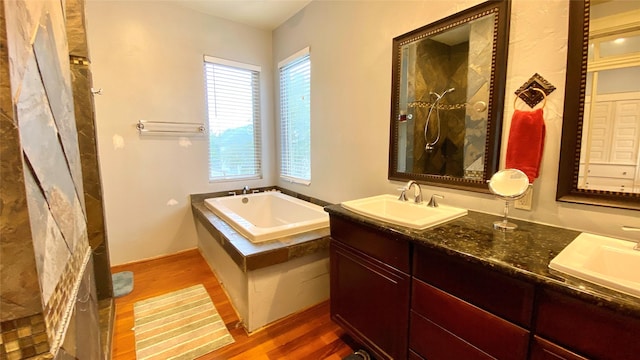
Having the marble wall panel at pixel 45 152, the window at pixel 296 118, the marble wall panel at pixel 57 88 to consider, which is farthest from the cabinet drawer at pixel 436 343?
the window at pixel 296 118

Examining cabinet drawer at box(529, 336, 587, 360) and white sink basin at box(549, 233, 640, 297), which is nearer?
cabinet drawer at box(529, 336, 587, 360)

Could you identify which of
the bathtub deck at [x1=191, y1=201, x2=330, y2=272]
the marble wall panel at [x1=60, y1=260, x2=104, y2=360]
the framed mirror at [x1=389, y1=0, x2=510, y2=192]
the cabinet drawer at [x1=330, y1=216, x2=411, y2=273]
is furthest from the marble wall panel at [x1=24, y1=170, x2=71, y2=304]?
the framed mirror at [x1=389, y1=0, x2=510, y2=192]

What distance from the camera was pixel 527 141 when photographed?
4.33 ft

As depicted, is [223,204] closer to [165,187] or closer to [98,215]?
[165,187]

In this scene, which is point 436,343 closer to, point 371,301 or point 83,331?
point 371,301

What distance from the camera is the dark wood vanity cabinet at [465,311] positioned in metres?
0.91

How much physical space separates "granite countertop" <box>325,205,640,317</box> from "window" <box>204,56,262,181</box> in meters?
2.25

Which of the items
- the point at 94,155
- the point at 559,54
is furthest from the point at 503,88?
the point at 94,155

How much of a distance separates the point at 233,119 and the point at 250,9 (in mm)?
1189

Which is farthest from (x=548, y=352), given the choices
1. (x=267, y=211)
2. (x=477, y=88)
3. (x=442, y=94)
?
(x=267, y=211)

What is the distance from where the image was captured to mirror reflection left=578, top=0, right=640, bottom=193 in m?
1.06

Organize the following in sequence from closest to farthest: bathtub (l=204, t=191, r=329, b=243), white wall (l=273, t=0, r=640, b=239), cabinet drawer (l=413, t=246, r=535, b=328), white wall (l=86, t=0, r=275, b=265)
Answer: cabinet drawer (l=413, t=246, r=535, b=328) < white wall (l=273, t=0, r=640, b=239) < bathtub (l=204, t=191, r=329, b=243) < white wall (l=86, t=0, r=275, b=265)

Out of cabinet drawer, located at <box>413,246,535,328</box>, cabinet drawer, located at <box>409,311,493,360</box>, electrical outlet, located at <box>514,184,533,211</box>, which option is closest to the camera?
cabinet drawer, located at <box>413,246,535,328</box>

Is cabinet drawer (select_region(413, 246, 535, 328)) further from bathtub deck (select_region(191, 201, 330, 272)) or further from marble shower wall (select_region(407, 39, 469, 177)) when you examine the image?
bathtub deck (select_region(191, 201, 330, 272))
